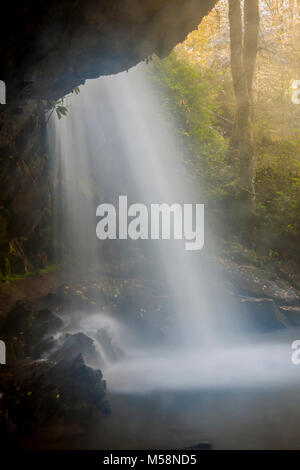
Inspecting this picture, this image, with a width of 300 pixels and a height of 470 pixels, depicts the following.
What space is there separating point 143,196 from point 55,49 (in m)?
10.3

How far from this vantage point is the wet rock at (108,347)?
999 centimetres

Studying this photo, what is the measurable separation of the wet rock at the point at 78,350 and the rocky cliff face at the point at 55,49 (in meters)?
3.31

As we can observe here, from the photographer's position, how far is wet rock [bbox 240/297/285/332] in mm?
13953

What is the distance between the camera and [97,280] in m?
13.7

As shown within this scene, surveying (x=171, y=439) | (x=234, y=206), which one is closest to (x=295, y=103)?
(x=234, y=206)

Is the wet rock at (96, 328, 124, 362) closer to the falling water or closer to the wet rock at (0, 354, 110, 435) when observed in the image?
the falling water

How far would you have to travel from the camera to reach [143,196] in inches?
692

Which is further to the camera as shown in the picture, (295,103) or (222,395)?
(295,103)

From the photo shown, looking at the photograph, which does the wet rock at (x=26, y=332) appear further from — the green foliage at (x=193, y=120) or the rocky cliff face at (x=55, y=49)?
the green foliage at (x=193, y=120)

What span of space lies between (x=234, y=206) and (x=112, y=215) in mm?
5538

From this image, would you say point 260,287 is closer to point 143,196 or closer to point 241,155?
point 143,196

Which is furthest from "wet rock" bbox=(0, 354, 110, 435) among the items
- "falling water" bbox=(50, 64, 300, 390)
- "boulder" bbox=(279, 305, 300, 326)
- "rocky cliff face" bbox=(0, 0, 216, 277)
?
"boulder" bbox=(279, 305, 300, 326)
